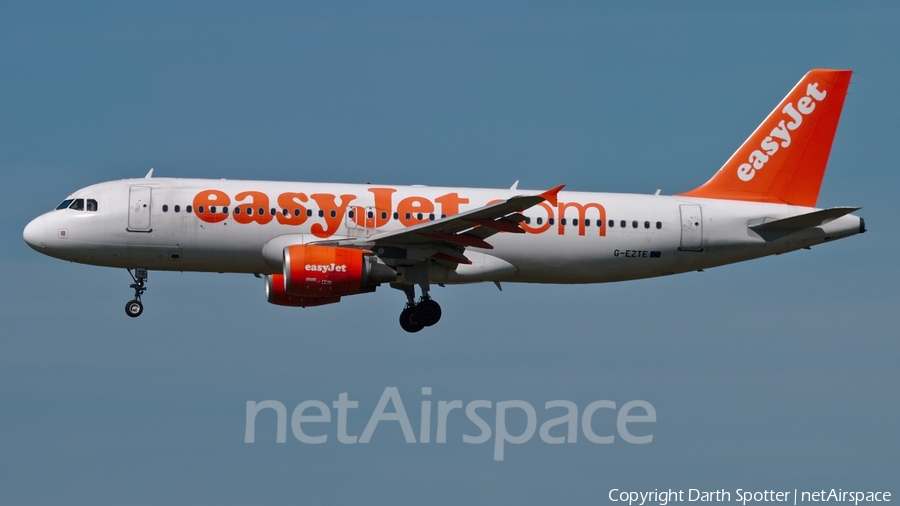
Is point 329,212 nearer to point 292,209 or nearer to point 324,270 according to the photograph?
point 292,209

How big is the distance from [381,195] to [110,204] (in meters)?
8.55

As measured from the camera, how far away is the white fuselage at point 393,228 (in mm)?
42719

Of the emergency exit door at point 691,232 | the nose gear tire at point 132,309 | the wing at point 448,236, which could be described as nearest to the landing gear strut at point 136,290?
the nose gear tire at point 132,309

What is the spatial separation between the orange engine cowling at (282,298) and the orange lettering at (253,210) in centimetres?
211

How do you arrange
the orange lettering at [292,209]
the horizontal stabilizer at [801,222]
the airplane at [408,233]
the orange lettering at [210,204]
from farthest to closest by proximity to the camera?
the horizontal stabilizer at [801,222] → the orange lettering at [292,209] → the orange lettering at [210,204] → the airplane at [408,233]

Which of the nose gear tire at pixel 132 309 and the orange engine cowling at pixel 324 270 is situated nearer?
the orange engine cowling at pixel 324 270

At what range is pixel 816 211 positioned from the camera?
4472cm

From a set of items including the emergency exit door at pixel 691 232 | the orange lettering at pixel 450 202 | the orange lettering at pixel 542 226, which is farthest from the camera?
the emergency exit door at pixel 691 232

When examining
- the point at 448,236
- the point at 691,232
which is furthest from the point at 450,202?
the point at 691,232

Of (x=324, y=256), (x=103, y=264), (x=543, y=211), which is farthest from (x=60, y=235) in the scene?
(x=543, y=211)

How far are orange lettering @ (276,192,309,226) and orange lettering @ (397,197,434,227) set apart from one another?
10.1ft

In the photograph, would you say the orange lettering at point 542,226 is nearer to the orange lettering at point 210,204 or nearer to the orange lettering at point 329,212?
the orange lettering at point 329,212

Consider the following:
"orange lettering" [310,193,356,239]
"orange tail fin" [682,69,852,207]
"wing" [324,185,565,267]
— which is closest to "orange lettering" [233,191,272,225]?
"orange lettering" [310,193,356,239]

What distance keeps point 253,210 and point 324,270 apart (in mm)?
3313
